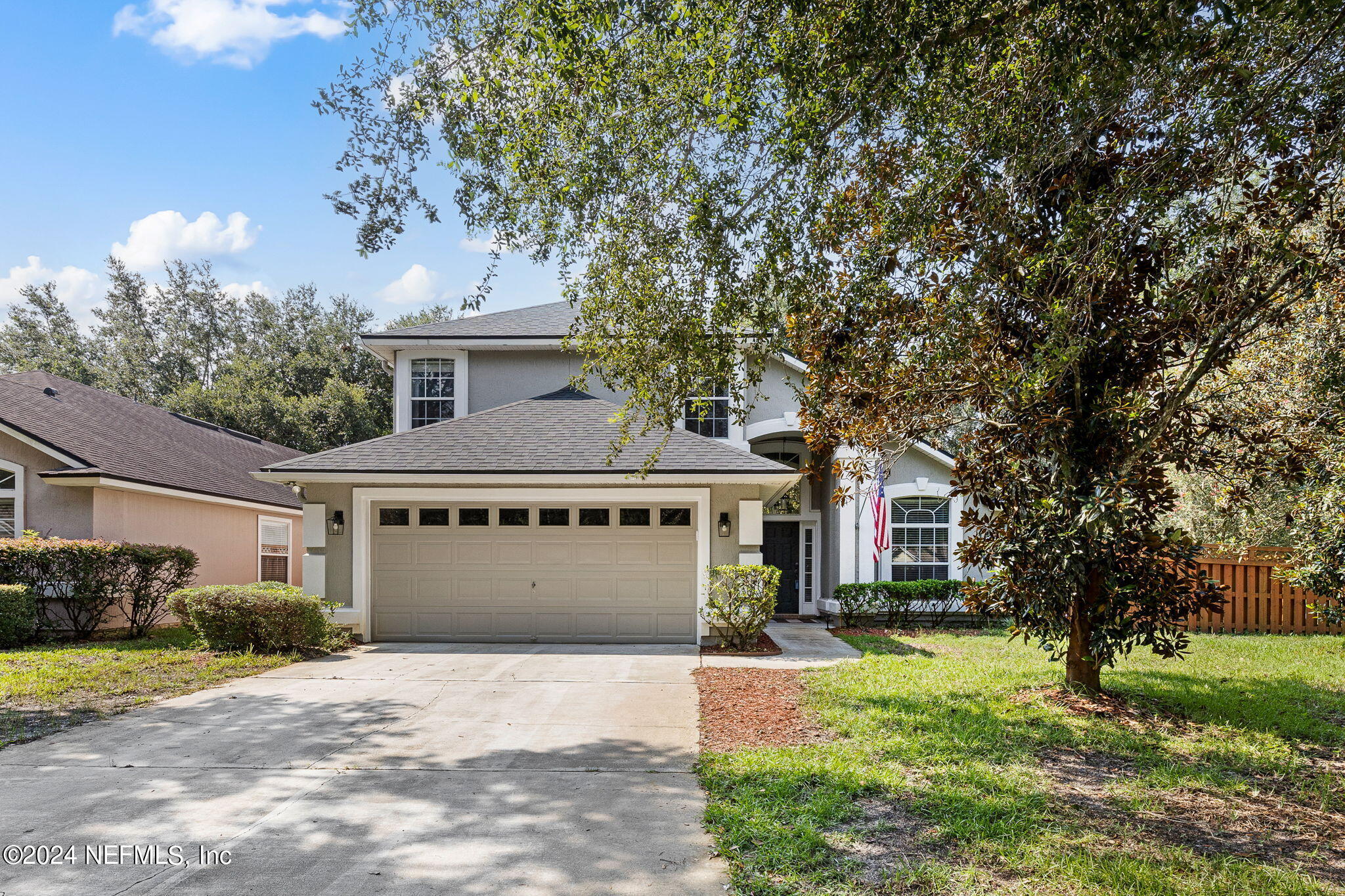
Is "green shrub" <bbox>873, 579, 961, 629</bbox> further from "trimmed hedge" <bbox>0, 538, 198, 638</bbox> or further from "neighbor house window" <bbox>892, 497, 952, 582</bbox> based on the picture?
"trimmed hedge" <bbox>0, 538, 198, 638</bbox>

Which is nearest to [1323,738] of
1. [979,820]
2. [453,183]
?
[979,820]

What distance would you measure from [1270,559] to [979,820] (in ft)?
44.7

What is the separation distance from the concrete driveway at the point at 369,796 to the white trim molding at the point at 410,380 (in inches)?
298

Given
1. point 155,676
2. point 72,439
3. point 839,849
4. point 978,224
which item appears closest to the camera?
point 839,849

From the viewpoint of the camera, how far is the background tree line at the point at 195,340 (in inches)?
1341

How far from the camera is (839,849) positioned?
4.25 m

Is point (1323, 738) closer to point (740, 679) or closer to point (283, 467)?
point (740, 679)

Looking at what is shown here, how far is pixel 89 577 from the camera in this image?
39.7 ft

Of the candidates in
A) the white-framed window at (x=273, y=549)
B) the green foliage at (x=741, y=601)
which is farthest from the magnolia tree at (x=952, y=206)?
the white-framed window at (x=273, y=549)

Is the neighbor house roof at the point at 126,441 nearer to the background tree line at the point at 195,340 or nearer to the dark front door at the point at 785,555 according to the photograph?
the dark front door at the point at 785,555

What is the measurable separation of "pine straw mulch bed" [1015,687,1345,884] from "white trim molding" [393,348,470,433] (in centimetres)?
1200

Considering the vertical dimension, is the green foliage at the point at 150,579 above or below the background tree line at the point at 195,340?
below

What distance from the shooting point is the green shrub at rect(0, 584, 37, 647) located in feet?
37.2

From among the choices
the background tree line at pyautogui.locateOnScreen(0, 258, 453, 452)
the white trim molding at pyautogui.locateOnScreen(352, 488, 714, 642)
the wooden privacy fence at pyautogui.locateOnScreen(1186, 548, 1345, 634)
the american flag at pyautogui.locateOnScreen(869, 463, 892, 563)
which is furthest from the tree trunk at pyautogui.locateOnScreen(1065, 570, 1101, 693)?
the background tree line at pyautogui.locateOnScreen(0, 258, 453, 452)
